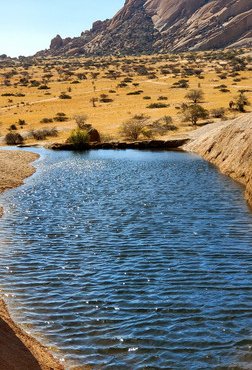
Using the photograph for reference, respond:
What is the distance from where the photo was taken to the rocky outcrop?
35250 mm

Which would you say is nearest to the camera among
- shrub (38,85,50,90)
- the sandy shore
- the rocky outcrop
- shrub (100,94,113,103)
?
the sandy shore

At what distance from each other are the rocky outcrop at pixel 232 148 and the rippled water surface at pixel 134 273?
13.3 ft

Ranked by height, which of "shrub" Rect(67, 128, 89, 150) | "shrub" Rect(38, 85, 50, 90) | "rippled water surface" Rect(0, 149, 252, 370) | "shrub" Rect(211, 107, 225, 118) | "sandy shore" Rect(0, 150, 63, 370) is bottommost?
"rippled water surface" Rect(0, 149, 252, 370)

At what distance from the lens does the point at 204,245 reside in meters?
19.0

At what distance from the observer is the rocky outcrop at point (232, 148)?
3525cm

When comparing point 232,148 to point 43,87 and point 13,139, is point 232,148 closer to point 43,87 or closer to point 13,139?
point 13,139

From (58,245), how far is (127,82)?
107 meters

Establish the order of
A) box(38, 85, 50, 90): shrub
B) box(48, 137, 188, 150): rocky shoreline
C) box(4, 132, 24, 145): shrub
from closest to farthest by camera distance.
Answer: box(48, 137, 188, 150): rocky shoreline → box(4, 132, 24, 145): shrub → box(38, 85, 50, 90): shrub

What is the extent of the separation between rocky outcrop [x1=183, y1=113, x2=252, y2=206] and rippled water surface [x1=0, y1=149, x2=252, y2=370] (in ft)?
13.3

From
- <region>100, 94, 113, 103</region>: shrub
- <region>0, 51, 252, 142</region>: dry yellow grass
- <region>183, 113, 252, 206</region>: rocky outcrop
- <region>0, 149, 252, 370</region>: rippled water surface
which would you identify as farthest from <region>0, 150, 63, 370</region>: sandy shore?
<region>100, 94, 113, 103</region>: shrub

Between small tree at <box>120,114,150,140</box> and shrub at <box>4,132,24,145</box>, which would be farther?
shrub at <box>4,132,24,145</box>

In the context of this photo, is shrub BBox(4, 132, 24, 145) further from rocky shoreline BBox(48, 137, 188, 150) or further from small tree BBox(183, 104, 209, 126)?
small tree BBox(183, 104, 209, 126)

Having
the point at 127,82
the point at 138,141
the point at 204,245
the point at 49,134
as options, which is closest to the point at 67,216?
the point at 204,245

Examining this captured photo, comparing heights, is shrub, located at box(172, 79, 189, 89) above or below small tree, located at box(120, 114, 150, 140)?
above
